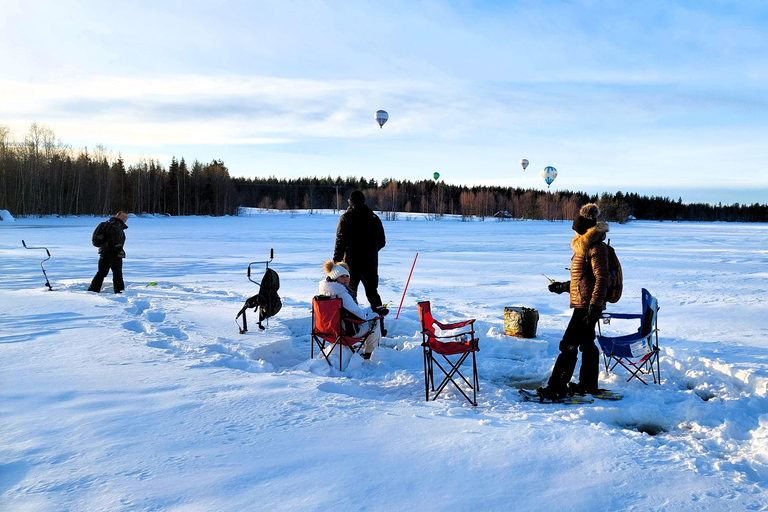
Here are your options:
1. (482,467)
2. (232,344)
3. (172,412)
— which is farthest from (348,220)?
(482,467)

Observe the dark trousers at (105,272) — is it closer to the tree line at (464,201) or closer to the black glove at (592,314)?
the black glove at (592,314)

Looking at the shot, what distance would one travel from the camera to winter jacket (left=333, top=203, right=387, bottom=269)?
20.2 ft

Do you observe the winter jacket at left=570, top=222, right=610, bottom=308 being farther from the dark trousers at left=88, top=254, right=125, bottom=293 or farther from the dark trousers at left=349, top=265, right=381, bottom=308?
the dark trousers at left=88, top=254, right=125, bottom=293

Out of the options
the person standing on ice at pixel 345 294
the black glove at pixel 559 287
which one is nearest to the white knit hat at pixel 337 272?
the person standing on ice at pixel 345 294

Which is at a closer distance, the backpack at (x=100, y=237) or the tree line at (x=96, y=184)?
the backpack at (x=100, y=237)

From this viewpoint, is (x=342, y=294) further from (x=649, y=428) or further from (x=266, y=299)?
(x=649, y=428)

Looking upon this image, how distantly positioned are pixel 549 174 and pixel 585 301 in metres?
53.3

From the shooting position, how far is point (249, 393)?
390 centimetres

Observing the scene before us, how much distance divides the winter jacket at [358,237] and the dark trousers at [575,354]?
2.61m

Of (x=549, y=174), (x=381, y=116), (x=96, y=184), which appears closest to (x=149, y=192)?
(x=96, y=184)

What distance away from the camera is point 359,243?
6242 mm

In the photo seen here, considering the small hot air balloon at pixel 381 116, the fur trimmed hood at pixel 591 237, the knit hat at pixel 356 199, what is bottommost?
the fur trimmed hood at pixel 591 237

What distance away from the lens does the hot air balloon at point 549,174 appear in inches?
2132

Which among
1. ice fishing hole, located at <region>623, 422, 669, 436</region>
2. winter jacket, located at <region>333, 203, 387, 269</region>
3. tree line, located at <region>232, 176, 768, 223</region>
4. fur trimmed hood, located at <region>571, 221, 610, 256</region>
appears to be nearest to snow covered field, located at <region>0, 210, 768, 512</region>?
ice fishing hole, located at <region>623, 422, 669, 436</region>
